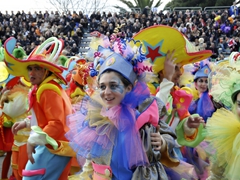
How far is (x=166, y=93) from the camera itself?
3.61 meters

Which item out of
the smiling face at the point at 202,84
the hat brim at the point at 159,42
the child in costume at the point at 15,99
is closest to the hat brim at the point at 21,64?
the hat brim at the point at 159,42

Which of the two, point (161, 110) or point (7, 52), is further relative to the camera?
point (7, 52)

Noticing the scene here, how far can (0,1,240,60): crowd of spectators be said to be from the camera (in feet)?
65.8

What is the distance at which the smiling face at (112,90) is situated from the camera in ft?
8.75

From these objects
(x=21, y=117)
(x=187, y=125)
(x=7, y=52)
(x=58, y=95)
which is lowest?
(x=21, y=117)

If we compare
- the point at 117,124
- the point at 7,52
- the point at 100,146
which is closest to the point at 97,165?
the point at 100,146

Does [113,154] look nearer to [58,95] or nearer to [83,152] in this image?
[83,152]

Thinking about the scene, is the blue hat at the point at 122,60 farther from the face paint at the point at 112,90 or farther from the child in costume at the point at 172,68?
the child in costume at the point at 172,68

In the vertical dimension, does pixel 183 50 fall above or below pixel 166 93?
above

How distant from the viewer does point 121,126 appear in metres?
2.60

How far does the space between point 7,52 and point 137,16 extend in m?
20.9

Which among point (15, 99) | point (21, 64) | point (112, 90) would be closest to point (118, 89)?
point (112, 90)

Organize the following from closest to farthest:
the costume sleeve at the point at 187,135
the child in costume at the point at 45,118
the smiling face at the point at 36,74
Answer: the child in costume at the point at 45,118 < the costume sleeve at the point at 187,135 < the smiling face at the point at 36,74

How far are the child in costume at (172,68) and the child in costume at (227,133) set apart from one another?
63 centimetres
